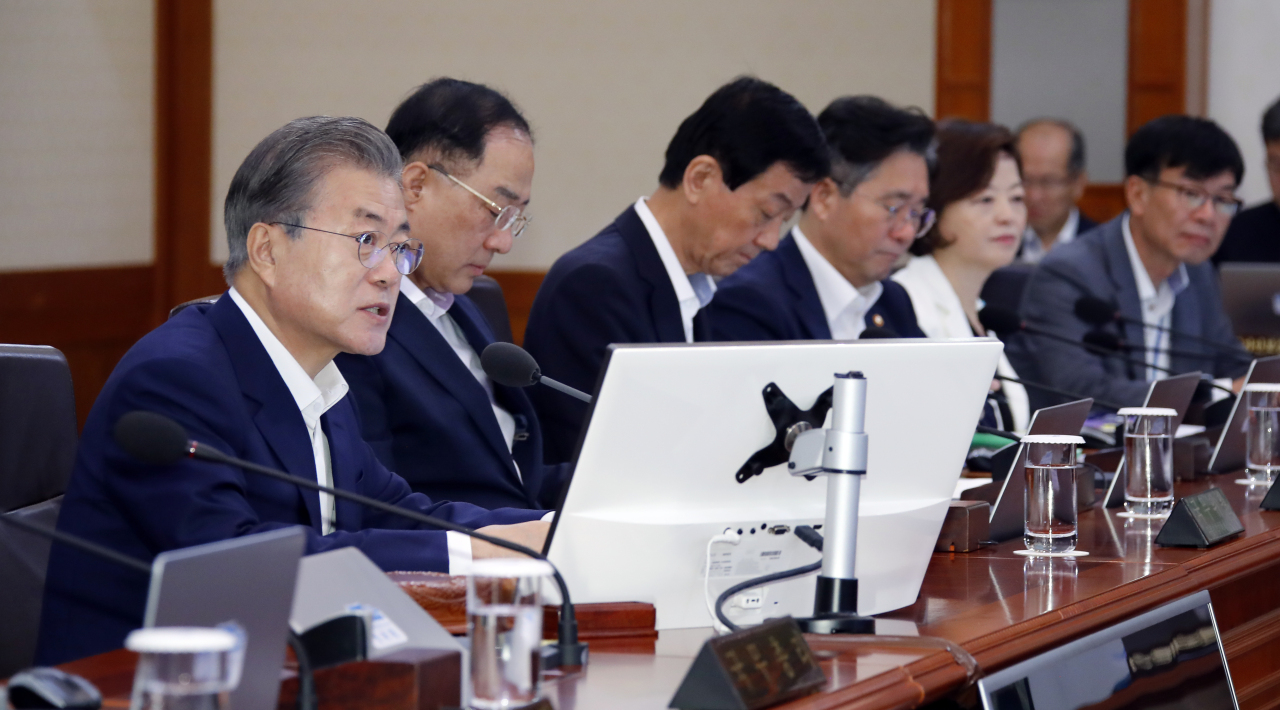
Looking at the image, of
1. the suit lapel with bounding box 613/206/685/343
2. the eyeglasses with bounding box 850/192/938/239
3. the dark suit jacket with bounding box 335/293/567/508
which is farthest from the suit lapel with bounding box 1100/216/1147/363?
the dark suit jacket with bounding box 335/293/567/508

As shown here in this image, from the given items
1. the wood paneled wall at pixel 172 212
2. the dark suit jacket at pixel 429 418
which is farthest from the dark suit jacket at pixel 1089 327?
the wood paneled wall at pixel 172 212

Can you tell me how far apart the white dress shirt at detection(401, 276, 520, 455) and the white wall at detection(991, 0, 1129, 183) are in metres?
3.75

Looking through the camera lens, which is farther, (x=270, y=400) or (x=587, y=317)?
(x=587, y=317)

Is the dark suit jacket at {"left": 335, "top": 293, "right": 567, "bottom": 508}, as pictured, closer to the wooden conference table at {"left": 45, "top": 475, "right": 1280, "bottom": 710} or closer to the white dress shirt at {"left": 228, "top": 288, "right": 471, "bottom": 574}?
the white dress shirt at {"left": 228, "top": 288, "right": 471, "bottom": 574}

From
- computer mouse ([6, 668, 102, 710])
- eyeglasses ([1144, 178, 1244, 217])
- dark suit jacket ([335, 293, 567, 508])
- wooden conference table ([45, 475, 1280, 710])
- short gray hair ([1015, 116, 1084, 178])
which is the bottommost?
wooden conference table ([45, 475, 1280, 710])

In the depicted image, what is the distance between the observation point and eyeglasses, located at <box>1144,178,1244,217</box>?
3520mm

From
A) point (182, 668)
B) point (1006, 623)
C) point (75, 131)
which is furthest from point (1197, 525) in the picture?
point (75, 131)

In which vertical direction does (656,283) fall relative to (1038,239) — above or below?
below

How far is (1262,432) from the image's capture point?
8.09ft

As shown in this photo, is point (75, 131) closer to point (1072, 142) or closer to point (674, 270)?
point (674, 270)

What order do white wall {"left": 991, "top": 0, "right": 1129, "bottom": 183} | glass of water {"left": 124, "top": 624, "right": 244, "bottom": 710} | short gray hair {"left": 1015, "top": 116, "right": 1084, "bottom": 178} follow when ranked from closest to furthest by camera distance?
glass of water {"left": 124, "top": 624, "right": 244, "bottom": 710} < short gray hair {"left": 1015, "top": 116, "right": 1084, "bottom": 178} < white wall {"left": 991, "top": 0, "right": 1129, "bottom": 183}

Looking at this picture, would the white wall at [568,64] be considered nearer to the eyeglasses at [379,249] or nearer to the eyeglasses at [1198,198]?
the eyeglasses at [1198,198]

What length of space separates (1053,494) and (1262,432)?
2.92ft

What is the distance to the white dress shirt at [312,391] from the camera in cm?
158
